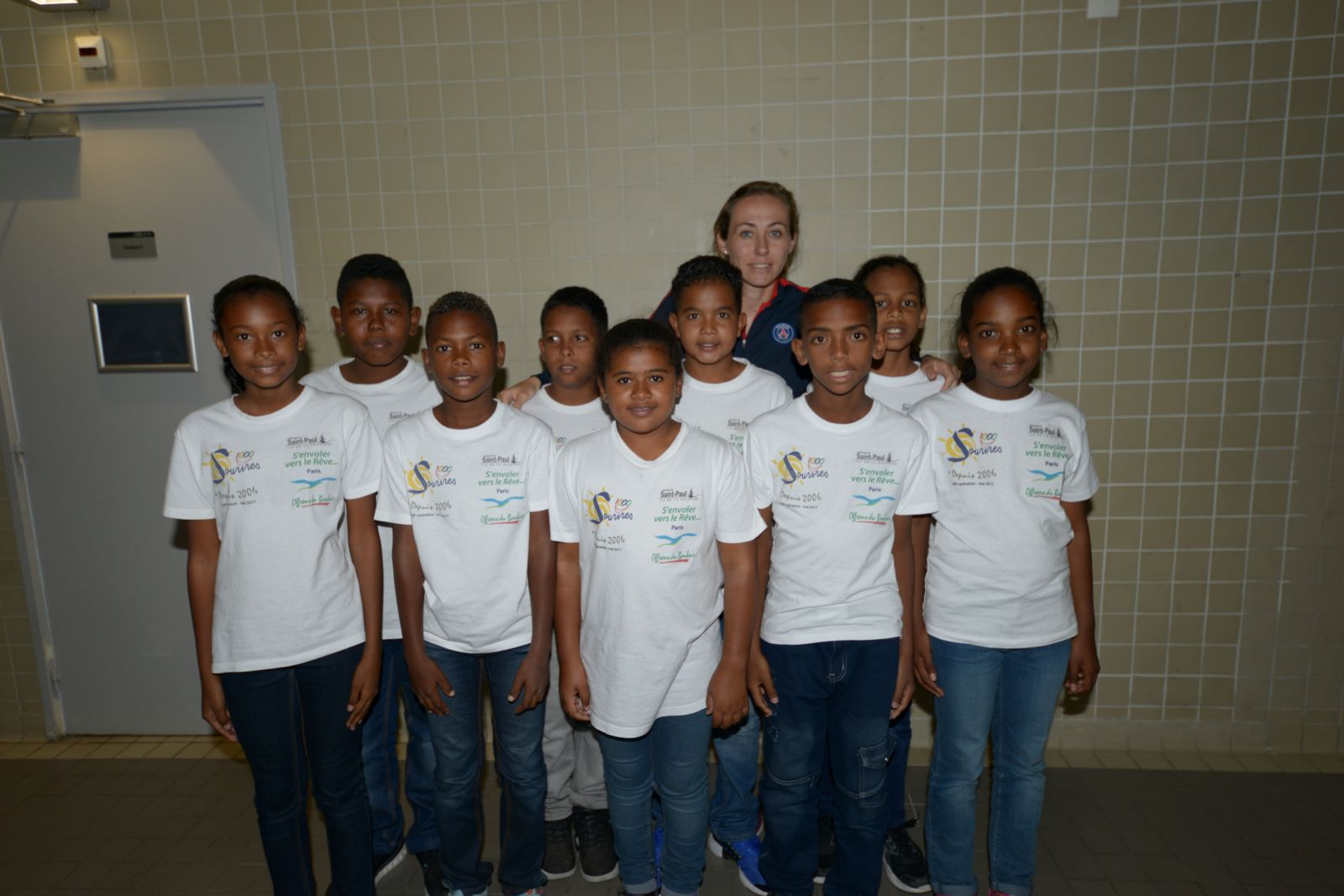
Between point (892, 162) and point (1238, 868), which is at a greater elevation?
point (892, 162)

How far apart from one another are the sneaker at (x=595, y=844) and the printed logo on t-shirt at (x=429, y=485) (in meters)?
1.10

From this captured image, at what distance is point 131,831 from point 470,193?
8.02 ft

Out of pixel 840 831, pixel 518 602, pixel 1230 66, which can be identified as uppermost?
pixel 1230 66

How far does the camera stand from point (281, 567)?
1.95m

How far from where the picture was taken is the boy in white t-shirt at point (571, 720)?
2232 mm

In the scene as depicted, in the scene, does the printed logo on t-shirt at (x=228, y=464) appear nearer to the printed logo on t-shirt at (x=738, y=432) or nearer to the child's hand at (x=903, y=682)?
the printed logo on t-shirt at (x=738, y=432)

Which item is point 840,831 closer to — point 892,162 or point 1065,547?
point 1065,547

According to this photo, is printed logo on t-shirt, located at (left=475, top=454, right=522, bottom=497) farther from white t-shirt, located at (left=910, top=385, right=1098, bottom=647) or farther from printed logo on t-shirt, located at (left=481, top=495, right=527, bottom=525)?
white t-shirt, located at (left=910, top=385, right=1098, bottom=647)

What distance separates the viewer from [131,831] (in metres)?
2.70

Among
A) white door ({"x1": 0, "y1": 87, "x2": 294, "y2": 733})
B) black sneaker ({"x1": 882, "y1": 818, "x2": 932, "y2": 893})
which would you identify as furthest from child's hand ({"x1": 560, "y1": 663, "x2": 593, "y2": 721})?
white door ({"x1": 0, "y1": 87, "x2": 294, "y2": 733})

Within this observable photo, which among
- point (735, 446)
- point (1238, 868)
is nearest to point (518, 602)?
point (735, 446)

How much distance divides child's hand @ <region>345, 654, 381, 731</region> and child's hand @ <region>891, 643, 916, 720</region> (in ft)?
4.30

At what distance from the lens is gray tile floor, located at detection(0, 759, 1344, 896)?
93.4 inches

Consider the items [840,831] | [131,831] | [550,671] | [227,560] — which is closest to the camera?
[227,560]
